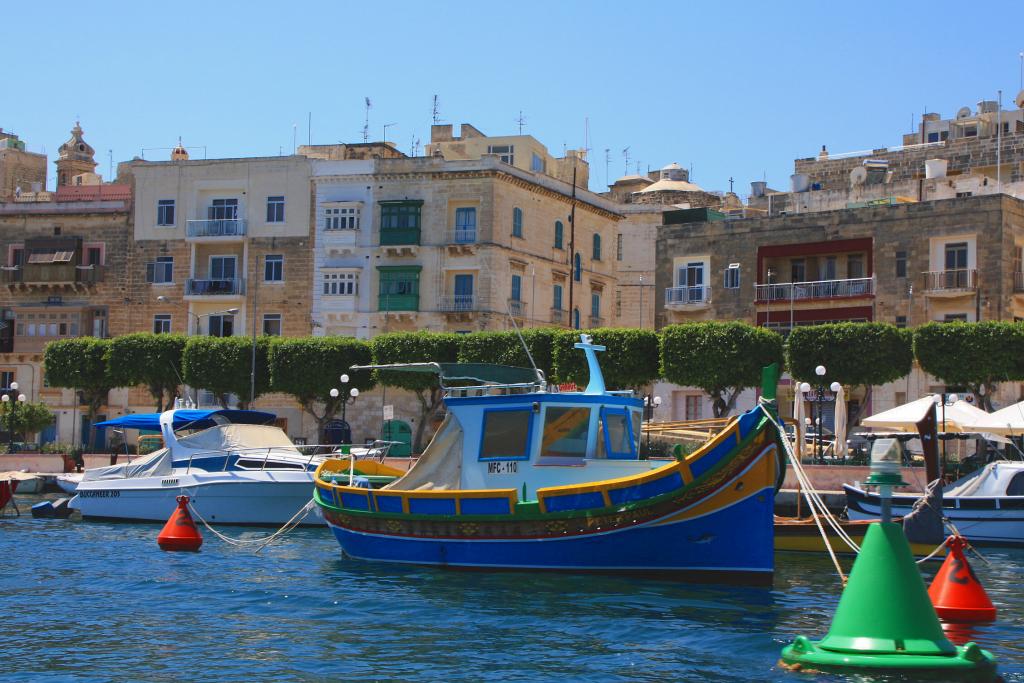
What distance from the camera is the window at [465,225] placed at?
55656 millimetres

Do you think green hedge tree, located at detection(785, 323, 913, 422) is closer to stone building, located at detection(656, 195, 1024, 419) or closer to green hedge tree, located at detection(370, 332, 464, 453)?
stone building, located at detection(656, 195, 1024, 419)

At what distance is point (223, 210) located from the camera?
5909 cm

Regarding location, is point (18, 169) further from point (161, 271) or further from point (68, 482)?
point (68, 482)

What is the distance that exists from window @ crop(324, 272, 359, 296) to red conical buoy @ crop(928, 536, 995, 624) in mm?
41598

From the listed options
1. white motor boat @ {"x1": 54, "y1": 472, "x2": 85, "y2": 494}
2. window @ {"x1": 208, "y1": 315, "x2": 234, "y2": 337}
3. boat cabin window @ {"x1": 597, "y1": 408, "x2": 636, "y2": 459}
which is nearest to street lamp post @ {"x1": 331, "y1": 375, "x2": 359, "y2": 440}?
window @ {"x1": 208, "y1": 315, "x2": 234, "y2": 337}

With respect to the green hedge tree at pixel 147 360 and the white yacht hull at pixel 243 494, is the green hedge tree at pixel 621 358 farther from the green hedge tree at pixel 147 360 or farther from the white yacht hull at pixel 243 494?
the green hedge tree at pixel 147 360

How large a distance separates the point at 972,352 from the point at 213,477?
23.0 metres

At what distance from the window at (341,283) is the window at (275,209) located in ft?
11.7

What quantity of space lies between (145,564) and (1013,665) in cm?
1539

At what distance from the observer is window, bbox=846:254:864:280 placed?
1972 inches

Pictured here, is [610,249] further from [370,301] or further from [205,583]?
[205,583]

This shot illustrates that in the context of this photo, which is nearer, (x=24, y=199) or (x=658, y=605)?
(x=658, y=605)

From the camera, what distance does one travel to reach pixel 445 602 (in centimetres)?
1884

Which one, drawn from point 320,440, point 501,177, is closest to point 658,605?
point 320,440
